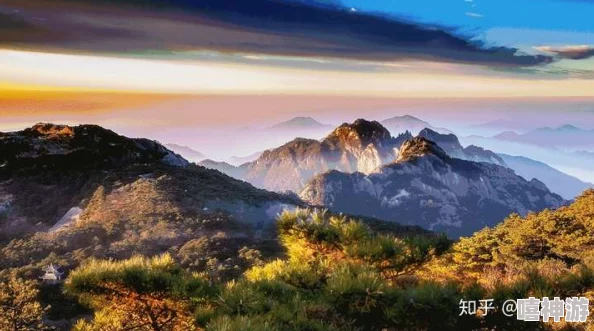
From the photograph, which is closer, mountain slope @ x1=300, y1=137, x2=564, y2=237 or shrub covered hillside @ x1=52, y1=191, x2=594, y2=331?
shrub covered hillside @ x1=52, y1=191, x2=594, y2=331

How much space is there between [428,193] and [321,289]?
165935mm

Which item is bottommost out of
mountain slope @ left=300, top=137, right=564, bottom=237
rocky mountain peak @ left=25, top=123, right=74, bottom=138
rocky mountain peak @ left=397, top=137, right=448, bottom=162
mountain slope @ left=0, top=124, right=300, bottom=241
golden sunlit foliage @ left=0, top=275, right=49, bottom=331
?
mountain slope @ left=300, top=137, right=564, bottom=237

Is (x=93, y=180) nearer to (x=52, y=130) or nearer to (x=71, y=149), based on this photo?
(x=71, y=149)

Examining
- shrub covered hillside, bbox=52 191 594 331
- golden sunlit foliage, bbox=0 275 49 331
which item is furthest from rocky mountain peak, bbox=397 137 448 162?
shrub covered hillside, bbox=52 191 594 331

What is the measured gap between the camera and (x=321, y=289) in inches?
243

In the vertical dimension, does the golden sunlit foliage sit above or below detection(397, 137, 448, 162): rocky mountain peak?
above

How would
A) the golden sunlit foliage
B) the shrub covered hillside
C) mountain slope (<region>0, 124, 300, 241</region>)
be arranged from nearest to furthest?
the shrub covered hillside < the golden sunlit foliage < mountain slope (<region>0, 124, 300, 241</region>)

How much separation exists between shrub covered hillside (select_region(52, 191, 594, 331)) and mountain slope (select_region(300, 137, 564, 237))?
14609cm

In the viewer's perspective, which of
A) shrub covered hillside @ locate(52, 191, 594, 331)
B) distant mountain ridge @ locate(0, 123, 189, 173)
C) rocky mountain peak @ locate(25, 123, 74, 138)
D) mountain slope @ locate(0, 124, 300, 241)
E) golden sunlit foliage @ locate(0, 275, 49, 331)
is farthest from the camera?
rocky mountain peak @ locate(25, 123, 74, 138)

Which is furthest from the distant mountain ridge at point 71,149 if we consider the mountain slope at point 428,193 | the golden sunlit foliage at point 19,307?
the mountain slope at point 428,193

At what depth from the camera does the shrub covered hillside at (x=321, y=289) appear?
5516mm

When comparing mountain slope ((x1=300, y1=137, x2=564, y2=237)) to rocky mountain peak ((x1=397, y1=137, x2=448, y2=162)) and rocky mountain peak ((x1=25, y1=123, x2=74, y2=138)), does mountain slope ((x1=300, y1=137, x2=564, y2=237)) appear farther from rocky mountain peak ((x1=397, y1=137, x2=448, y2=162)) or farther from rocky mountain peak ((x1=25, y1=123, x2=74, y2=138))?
rocky mountain peak ((x1=25, y1=123, x2=74, y2=138))

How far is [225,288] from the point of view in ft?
19.7

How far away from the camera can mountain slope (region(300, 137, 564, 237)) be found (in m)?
161
